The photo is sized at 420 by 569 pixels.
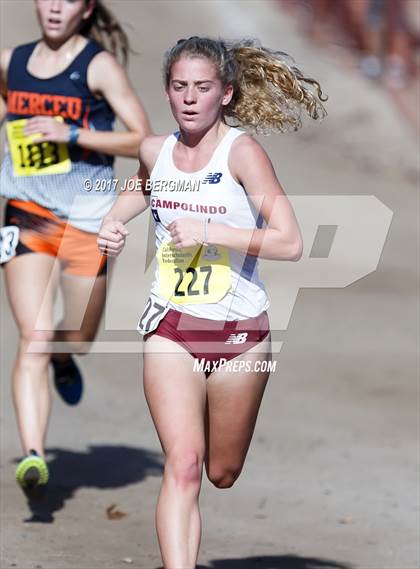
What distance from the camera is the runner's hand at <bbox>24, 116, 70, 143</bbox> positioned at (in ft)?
21.0

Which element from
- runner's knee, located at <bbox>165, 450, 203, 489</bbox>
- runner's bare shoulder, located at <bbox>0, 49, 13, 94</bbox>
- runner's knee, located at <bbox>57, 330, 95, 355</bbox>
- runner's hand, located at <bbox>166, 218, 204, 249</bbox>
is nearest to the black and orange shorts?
runner's knee, located at <bbox>57, 330, 95, 355</bbox>

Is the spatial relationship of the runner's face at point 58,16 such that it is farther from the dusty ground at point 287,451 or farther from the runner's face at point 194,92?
the dusty ground at point 287,451

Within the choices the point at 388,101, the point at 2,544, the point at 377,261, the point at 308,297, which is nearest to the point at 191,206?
the point at 2,544

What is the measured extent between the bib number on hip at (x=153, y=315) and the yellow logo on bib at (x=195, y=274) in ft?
0.11

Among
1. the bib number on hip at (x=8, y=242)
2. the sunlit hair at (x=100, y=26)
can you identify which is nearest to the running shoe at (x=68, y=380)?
the bib number on hip at (x=8, y=242)

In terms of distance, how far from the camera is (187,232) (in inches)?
175

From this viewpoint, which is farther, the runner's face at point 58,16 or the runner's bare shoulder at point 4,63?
the runner's bare shoulder at point 4,63

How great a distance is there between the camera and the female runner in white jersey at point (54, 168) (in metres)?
6.40

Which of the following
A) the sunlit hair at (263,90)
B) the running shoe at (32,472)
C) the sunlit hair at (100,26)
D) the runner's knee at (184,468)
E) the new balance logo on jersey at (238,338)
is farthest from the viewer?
the sunlit hair at (100,26)

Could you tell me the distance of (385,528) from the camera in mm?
6695

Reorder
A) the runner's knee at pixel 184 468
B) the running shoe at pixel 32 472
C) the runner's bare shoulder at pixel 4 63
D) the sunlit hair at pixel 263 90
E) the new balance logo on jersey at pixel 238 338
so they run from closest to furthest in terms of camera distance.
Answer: the runner's knee at pixel 184 468 < the new balance logo on jersey at pixel 238 338 < the sunlit hair at pixel 263 90 < the running shoe at pixel 32 472 < the runner's bare shoulder at pixel 4 63

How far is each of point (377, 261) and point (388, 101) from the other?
285 inches

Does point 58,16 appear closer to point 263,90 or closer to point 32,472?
point 263,90

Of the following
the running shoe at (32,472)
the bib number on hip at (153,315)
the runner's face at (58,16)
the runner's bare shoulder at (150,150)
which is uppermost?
the runner's face at (58,16)
